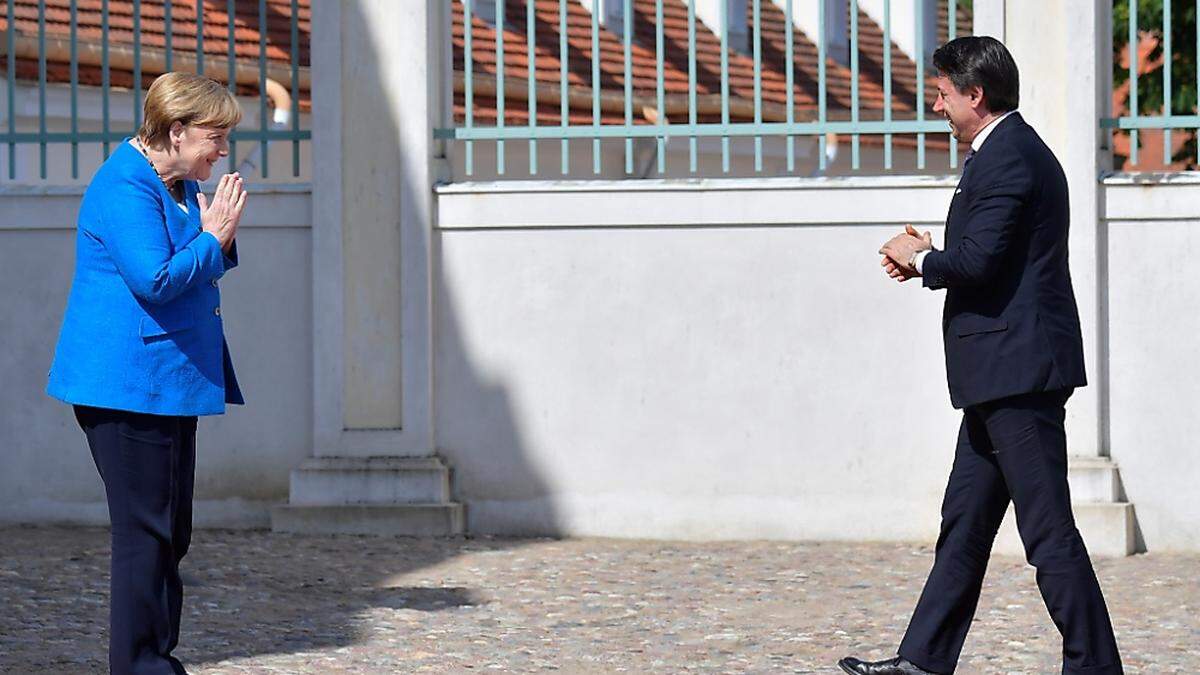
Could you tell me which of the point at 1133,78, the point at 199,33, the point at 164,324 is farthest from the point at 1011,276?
the point at 199,33

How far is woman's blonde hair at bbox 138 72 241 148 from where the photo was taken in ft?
16.5

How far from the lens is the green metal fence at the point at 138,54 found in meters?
8.93

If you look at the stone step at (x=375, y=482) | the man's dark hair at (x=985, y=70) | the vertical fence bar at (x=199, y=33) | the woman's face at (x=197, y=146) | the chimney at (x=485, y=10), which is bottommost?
the stone step at (x=375, y=482)

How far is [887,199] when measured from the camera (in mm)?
8477

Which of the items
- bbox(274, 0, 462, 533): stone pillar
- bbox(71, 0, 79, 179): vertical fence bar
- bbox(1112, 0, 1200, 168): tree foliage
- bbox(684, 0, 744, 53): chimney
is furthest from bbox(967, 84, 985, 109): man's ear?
bbox(684, 0, 744, 53): chimney

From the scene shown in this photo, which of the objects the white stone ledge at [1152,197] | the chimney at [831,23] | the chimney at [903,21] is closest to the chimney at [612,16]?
the chimney at [831,23]

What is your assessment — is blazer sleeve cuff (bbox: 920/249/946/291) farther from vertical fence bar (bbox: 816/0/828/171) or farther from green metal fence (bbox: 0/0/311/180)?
green metal fence (bbox: 0/0/311/180)

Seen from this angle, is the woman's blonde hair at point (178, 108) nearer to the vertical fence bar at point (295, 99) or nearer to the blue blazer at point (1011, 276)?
the blue blazer at point (1011, 276)

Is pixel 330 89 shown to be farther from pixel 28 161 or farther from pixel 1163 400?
pixel 1163 400

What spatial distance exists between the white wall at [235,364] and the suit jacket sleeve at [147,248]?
390 cm

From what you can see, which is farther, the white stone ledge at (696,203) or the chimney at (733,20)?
the chimney at (733,20)

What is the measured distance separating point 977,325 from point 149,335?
6.52 ft

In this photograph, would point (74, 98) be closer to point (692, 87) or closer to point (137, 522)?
point (692, 87)

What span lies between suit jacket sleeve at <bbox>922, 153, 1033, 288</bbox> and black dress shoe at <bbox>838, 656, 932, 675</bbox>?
987mm
